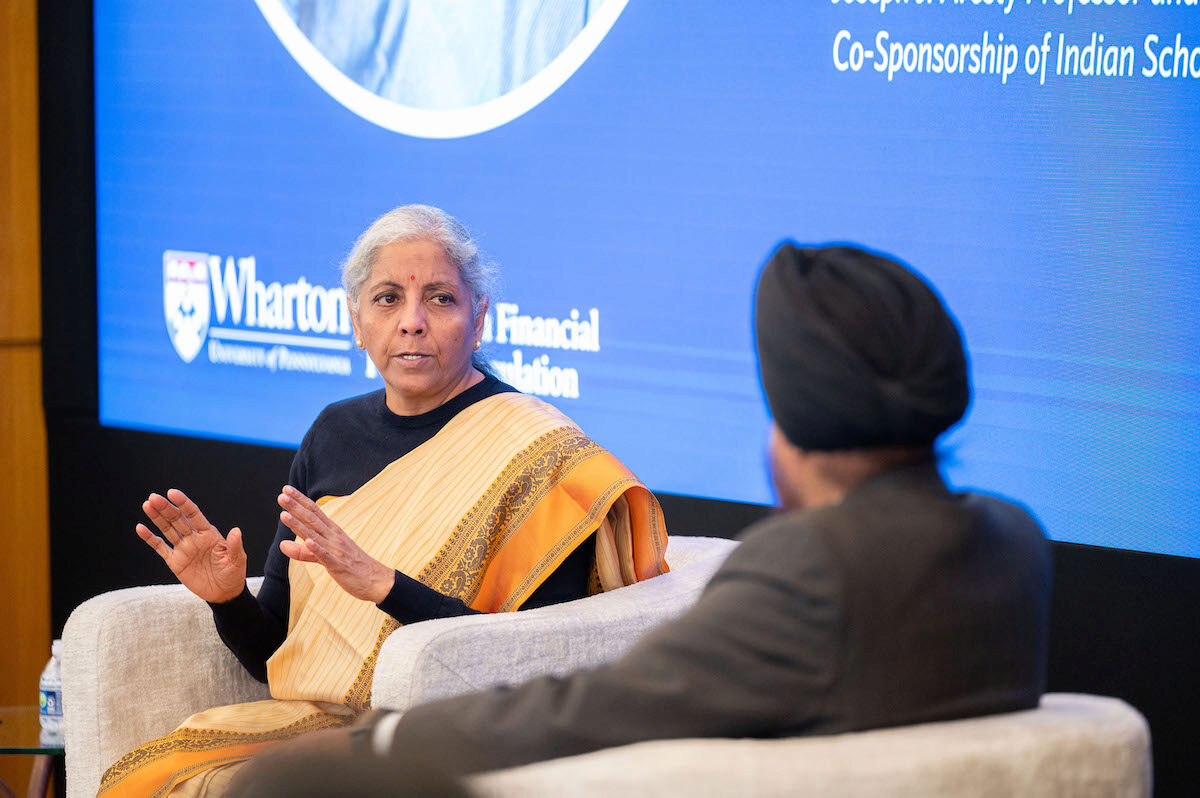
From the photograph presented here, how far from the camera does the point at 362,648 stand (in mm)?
2264

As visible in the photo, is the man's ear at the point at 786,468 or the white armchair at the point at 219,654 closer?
the man's ear at the point at 786,468

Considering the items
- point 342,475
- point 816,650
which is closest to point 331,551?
point 342,475

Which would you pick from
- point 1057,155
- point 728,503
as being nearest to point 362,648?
point 728,503

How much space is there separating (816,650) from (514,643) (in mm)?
993

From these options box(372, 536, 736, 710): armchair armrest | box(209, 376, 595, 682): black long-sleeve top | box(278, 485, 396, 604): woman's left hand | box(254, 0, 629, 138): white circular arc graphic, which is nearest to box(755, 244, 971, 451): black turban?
box(372, 536, 736, 710): armchair armrest

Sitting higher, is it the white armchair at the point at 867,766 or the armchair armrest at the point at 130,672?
the white armchair at the point at 867,766

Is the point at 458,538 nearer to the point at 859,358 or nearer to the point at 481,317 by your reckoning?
the point at 481,317

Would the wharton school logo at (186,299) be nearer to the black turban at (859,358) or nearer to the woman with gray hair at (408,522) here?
the woman with gray hair at (408,522)

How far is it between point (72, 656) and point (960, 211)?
76.4 inches

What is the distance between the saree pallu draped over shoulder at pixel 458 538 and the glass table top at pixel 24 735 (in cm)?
61

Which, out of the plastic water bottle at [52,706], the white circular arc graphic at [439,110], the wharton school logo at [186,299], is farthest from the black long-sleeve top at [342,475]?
the wharton school logo at [186,299]

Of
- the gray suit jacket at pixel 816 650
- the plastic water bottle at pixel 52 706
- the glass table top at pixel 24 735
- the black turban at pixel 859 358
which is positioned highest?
the black turban at pixel 859 358

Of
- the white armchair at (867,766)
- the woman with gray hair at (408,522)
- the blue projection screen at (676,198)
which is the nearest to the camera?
the white armchair at (867,766)

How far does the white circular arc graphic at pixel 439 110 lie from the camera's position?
3426 mm
